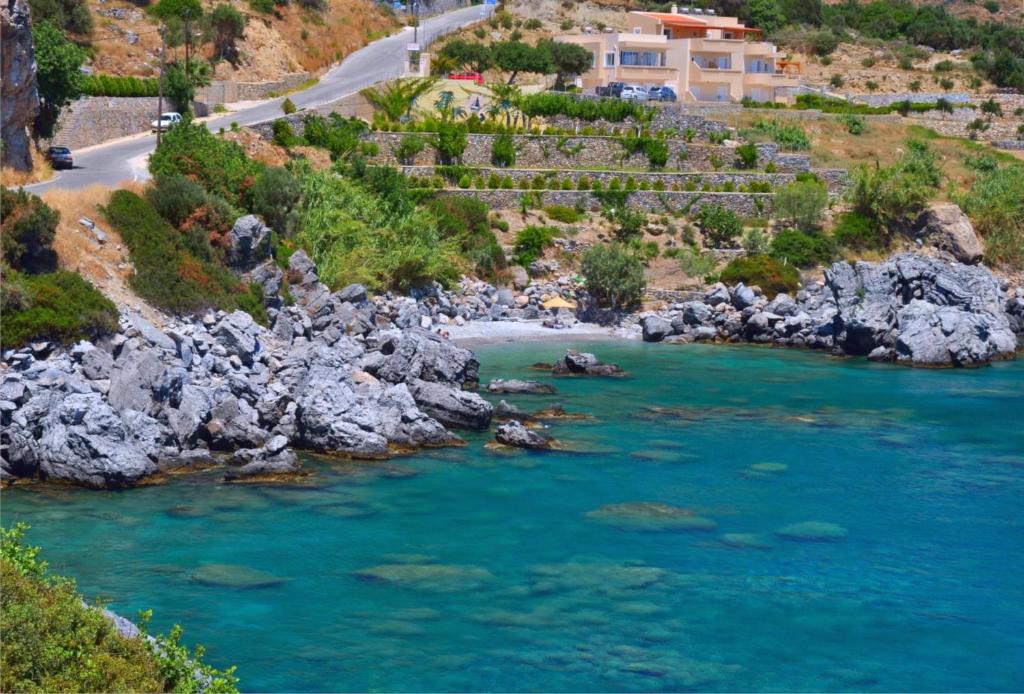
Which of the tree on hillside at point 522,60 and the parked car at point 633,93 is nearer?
the parked car at point 633,93

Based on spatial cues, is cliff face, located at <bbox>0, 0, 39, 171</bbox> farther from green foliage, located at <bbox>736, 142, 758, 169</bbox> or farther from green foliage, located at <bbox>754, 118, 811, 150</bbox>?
green foliage, located at <bbox>754, 118, 811, 150</bbox>

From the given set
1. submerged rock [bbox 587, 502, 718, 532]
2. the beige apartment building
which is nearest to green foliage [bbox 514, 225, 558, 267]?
the beige apartment building

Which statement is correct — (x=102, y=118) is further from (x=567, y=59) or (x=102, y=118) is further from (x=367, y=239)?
(x=567, y=59)

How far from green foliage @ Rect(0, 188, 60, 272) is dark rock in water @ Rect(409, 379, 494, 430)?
12.8m

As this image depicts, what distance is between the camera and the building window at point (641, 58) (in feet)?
298

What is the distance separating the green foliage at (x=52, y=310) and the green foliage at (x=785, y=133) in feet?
168

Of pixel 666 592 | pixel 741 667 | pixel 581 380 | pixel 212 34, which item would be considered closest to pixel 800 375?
pixel 581 380

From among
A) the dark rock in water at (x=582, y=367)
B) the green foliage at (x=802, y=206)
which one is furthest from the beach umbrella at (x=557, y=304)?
the green foliage at (x=802, y=206)

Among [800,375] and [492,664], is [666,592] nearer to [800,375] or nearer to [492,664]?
[492,664]

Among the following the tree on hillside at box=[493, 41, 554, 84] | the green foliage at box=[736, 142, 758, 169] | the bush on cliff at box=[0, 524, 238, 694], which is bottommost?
the bush on cliff at box=[0, 524, 238, 694]

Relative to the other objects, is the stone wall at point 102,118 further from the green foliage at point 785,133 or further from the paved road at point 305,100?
the green foliage at point 785,133

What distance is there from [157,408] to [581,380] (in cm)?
1707

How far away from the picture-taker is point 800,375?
49.9 m

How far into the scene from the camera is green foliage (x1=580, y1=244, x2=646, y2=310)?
60406 mm
